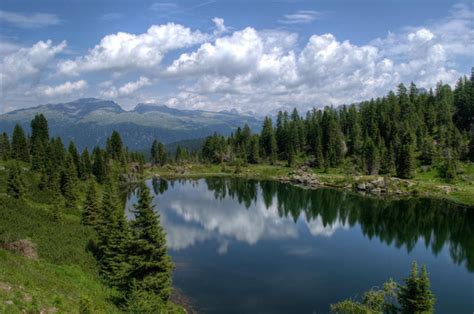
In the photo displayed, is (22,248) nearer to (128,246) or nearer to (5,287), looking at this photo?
(128,246)

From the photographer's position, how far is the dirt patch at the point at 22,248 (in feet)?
133

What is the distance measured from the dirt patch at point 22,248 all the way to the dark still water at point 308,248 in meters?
20.0

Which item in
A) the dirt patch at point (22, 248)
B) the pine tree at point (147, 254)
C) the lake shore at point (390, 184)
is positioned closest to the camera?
the pine tree at point (147, 254)

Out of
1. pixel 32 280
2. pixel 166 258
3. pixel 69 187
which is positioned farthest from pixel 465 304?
pixel 69 187

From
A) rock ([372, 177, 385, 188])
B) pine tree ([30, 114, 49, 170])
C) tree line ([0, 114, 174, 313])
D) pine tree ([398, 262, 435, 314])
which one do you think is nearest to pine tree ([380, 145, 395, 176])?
rock ([372, 177, 385, 188])

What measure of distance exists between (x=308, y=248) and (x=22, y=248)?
51.0m

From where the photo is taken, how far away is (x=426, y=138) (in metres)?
Answer: 152

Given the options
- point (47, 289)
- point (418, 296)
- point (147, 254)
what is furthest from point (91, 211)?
point (418, 296)

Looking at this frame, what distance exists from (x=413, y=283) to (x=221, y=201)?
97.8 m

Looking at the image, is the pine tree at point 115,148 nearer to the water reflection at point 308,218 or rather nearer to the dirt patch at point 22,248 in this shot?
the water reflection at point 308,218

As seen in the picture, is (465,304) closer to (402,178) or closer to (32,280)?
(32,280)

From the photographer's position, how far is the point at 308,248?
7412 cm

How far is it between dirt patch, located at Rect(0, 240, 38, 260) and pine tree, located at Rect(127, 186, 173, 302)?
1337cm

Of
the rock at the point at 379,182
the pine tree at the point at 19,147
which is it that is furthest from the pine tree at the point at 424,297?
the pine tree at the point at 19,147
